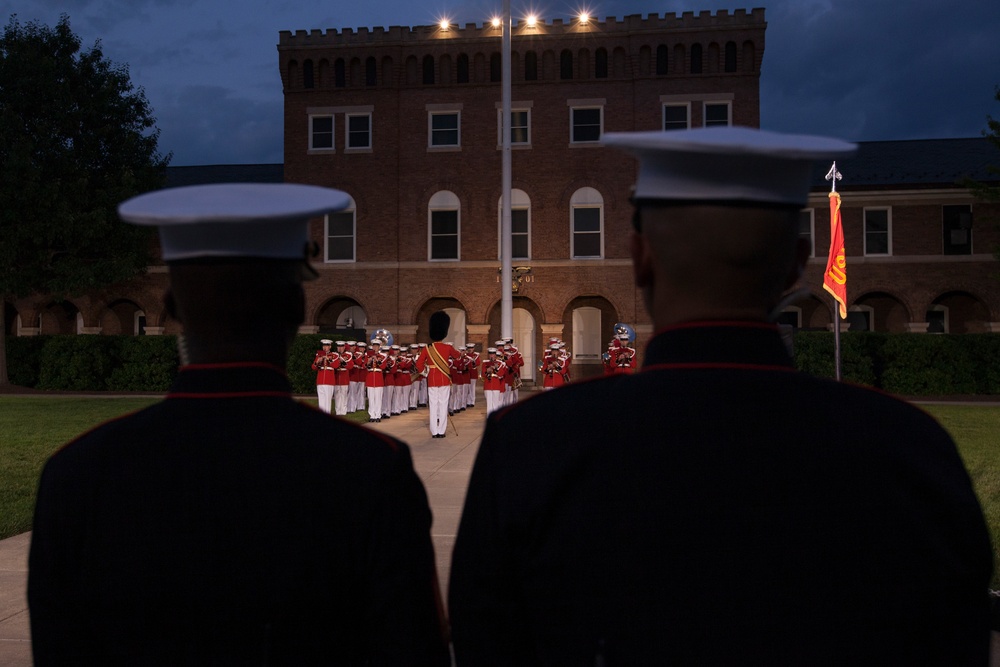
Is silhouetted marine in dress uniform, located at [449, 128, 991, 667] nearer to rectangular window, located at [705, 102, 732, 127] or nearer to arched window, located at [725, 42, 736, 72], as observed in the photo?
rectangular window, located at [705, 102, 732, 127]

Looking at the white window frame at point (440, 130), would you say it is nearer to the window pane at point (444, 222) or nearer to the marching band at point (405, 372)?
the window pane at point (444, 222)

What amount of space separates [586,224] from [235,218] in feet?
98.1

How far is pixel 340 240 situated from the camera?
1259 inches

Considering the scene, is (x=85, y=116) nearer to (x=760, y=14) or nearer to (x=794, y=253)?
(x=760, y=14)

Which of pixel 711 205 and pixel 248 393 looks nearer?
pixel 711 205

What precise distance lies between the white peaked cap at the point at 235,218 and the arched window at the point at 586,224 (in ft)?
96.6

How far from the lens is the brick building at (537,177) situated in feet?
99.6

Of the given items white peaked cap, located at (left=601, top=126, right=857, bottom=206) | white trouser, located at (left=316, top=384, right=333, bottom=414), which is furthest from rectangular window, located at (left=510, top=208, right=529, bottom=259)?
white peaked cap, located at (left=601, top=126, right=857, bottom=206)

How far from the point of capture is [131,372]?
95.6 ft

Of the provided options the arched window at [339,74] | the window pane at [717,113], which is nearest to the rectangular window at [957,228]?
the window pane at [717,113]

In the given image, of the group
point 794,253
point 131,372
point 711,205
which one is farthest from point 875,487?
point 131,372

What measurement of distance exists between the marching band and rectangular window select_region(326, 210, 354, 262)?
9.46 m

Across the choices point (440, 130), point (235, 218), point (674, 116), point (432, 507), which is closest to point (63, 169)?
point (440, 130)

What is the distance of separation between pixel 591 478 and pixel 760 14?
32369 millimetres
